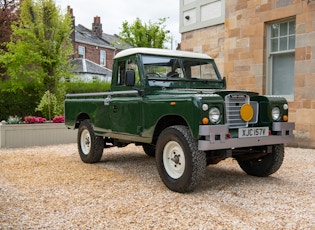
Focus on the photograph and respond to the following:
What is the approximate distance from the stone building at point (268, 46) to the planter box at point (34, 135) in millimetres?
5220

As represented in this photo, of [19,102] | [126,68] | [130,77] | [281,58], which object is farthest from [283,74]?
[19,102]

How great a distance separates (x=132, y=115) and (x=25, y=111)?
784cm

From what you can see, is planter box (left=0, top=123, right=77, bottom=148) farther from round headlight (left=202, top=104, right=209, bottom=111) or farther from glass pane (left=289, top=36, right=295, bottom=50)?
round headlight (left=202, top=104, right=209, bottom=111)

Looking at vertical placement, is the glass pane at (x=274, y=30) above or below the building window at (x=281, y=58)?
above

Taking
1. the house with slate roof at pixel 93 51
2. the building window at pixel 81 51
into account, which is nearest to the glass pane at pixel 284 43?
the house with slate roof at pixel 93 51

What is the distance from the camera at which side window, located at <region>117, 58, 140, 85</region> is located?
5739mm

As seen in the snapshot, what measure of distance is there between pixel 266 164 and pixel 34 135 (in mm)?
6876

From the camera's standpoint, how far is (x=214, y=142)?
4.38 meters

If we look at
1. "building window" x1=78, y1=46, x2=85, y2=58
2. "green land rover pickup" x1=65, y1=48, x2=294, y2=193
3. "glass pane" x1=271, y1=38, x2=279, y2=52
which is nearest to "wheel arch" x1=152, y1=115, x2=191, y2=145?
"green land rover pickup" x1=65, y1=48, x2=294, y2=193

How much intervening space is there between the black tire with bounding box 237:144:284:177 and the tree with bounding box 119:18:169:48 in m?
11.3

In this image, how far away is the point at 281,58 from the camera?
383 inches

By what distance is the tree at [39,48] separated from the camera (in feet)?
38.2

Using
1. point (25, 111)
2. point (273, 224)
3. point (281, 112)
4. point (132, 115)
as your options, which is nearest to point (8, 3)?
point (25, 111)

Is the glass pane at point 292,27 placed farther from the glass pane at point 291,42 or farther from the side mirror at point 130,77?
the side mirror at point 130,77
